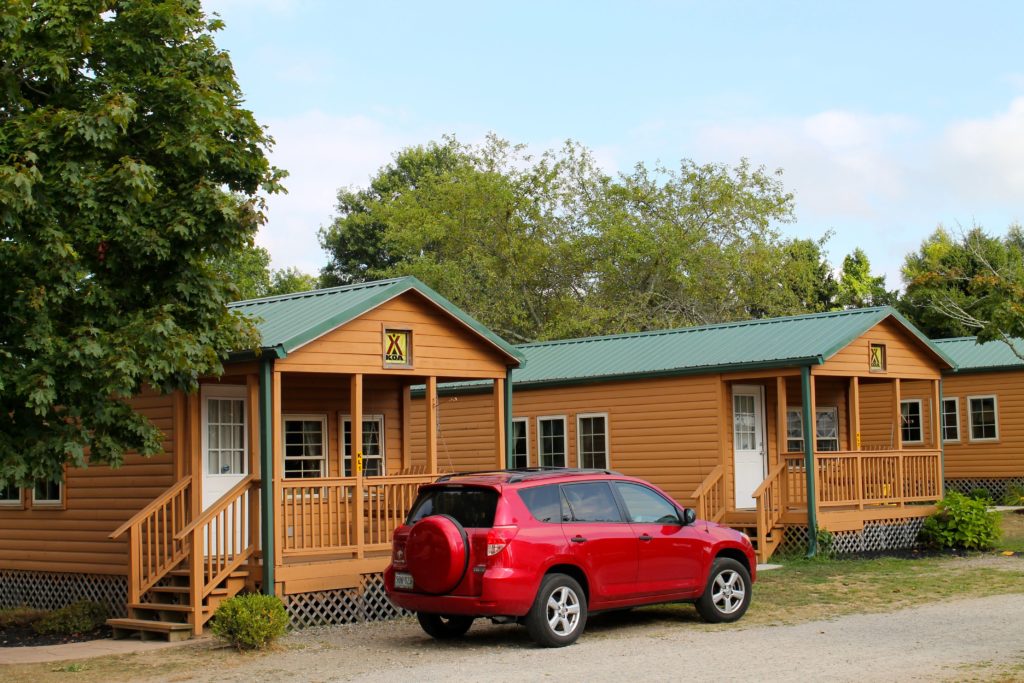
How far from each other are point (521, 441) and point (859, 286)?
35.9 m

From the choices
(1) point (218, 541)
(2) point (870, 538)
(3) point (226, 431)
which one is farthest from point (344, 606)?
(2) point (870, 538)

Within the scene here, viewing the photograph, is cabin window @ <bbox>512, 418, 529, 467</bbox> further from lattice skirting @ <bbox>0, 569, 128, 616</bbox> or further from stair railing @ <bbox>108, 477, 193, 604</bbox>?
stair railing @ <bbox>108, 477, 193, 604</bbox>

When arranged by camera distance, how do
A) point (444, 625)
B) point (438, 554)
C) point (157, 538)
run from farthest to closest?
point (157, 538) → point (444, 625) → point (438, 554)

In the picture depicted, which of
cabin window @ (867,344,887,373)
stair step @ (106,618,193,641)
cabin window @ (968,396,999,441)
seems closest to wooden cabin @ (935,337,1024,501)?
cabin window @ (968,396,999,441)

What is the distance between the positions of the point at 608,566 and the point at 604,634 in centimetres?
92

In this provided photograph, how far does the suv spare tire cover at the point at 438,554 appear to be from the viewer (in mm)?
11586

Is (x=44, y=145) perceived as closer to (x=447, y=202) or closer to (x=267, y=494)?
(x=267, y=494)

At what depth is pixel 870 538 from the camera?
2094 centimetres

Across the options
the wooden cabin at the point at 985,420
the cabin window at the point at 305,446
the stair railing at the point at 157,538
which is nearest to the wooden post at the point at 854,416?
the cabin window at the point at 305,446

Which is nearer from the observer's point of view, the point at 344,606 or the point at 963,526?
the point at 344,606

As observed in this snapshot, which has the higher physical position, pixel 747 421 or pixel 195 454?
pixel 747 421

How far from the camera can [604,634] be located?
42.1 feet

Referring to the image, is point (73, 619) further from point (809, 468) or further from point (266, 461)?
point (809, 468)

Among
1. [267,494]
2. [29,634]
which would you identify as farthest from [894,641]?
[29,634]
